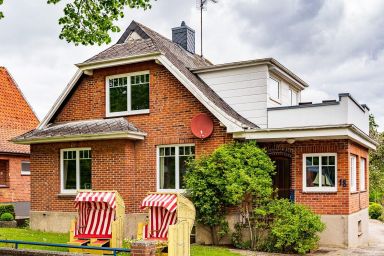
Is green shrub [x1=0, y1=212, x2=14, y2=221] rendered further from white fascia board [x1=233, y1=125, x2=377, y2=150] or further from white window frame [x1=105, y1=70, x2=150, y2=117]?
white fascia board [x1=233, y1=125, x2=377, y2=150]

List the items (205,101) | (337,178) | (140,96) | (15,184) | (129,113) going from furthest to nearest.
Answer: (15,184) → (129,113) → (140,96) → (205,101) → (337,178)

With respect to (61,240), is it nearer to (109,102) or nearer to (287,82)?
(109,102)

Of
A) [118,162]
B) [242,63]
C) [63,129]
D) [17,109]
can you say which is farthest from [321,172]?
[17,109]

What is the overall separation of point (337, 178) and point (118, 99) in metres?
8.63

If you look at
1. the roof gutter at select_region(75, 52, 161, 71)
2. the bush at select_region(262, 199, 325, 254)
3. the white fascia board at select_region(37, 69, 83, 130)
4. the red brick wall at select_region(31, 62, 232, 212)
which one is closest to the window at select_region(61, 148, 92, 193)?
the red brick wall at select_region(31, 62, 232, 212)

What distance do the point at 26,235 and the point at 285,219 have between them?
9440mm

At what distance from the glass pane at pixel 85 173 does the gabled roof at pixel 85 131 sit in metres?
1.15

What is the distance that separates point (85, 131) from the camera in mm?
19469

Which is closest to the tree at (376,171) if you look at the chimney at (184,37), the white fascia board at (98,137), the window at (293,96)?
the window at (293,96)

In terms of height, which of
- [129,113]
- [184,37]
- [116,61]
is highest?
[184,37]

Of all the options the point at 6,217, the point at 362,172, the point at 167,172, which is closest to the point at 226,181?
the point at 167,172

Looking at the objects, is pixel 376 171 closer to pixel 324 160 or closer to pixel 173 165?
pixel 324 160

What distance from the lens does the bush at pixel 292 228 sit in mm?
15328

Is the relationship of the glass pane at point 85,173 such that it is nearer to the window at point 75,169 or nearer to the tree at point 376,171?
the window at point 75,169
